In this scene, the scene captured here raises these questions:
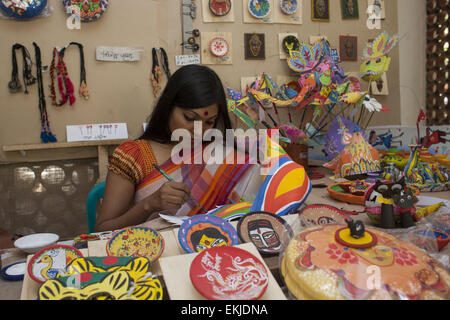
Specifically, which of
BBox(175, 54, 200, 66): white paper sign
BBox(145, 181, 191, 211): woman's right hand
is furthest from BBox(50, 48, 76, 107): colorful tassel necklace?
BBox(145, 181, 191, 211): woman's right hand

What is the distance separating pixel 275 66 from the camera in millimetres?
1842

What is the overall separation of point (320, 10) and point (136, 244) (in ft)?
5.96

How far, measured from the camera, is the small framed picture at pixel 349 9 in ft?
6.25

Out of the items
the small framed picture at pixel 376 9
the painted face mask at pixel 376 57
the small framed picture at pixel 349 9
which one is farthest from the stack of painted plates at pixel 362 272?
the small framed picture at pixel 376 9

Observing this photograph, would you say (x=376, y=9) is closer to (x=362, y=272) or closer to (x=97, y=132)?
(x=97, y=132)

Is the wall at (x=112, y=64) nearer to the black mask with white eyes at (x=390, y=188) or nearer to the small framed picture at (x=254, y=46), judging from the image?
the small framed picture at (x=254, y=46)

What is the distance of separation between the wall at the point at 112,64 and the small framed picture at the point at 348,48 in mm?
245

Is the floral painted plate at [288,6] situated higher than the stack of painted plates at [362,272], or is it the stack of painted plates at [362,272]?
the floral painted plate at [288,6]

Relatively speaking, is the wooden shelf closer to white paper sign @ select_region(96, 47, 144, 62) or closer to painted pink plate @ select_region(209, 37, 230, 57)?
white paper sign @ select_region(96, 47, 144, 62)

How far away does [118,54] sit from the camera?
162 cm

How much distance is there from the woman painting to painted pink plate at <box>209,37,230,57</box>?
631mm

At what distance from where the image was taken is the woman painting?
1.04 metres

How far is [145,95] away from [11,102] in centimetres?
62

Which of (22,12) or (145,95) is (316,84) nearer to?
(145,95)
